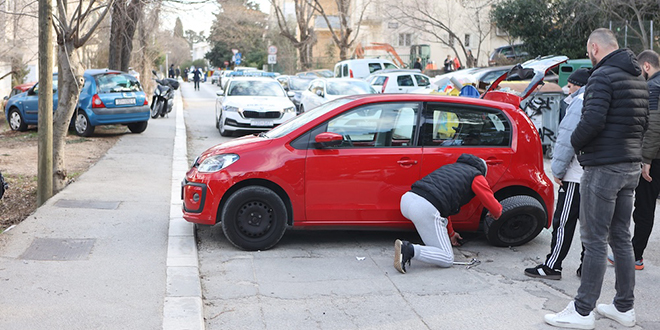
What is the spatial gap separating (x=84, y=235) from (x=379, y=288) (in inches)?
126

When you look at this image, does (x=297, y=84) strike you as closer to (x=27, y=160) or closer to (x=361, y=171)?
(x=27, y=160)

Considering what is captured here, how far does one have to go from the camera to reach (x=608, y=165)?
4.86m

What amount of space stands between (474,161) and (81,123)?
490 inches

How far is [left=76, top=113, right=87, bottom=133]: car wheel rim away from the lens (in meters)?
16.7

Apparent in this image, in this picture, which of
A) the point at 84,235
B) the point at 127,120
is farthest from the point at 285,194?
the point at 127,120

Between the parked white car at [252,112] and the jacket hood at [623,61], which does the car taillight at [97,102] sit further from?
the jacket hood at [623,61]

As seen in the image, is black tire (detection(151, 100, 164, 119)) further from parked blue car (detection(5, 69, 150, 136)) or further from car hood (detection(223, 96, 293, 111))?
car hood (detection(223, 96, 293, 111))

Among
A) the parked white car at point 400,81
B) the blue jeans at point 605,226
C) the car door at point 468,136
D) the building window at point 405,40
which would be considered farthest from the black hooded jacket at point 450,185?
the building window at point 405,40

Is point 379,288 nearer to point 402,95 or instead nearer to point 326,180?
point 326,180

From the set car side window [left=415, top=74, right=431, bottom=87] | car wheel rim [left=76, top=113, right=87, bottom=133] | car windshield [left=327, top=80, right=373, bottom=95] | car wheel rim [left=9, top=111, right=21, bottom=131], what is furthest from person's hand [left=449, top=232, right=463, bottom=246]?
car side window [left=415, top=74, right=431, bottom=87]

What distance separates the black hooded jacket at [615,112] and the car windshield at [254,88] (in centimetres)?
1444

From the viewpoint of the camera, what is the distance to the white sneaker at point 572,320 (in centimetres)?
497

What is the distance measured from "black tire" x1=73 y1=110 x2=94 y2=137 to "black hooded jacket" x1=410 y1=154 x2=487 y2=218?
11.9 metres

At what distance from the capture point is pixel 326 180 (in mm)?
6891
